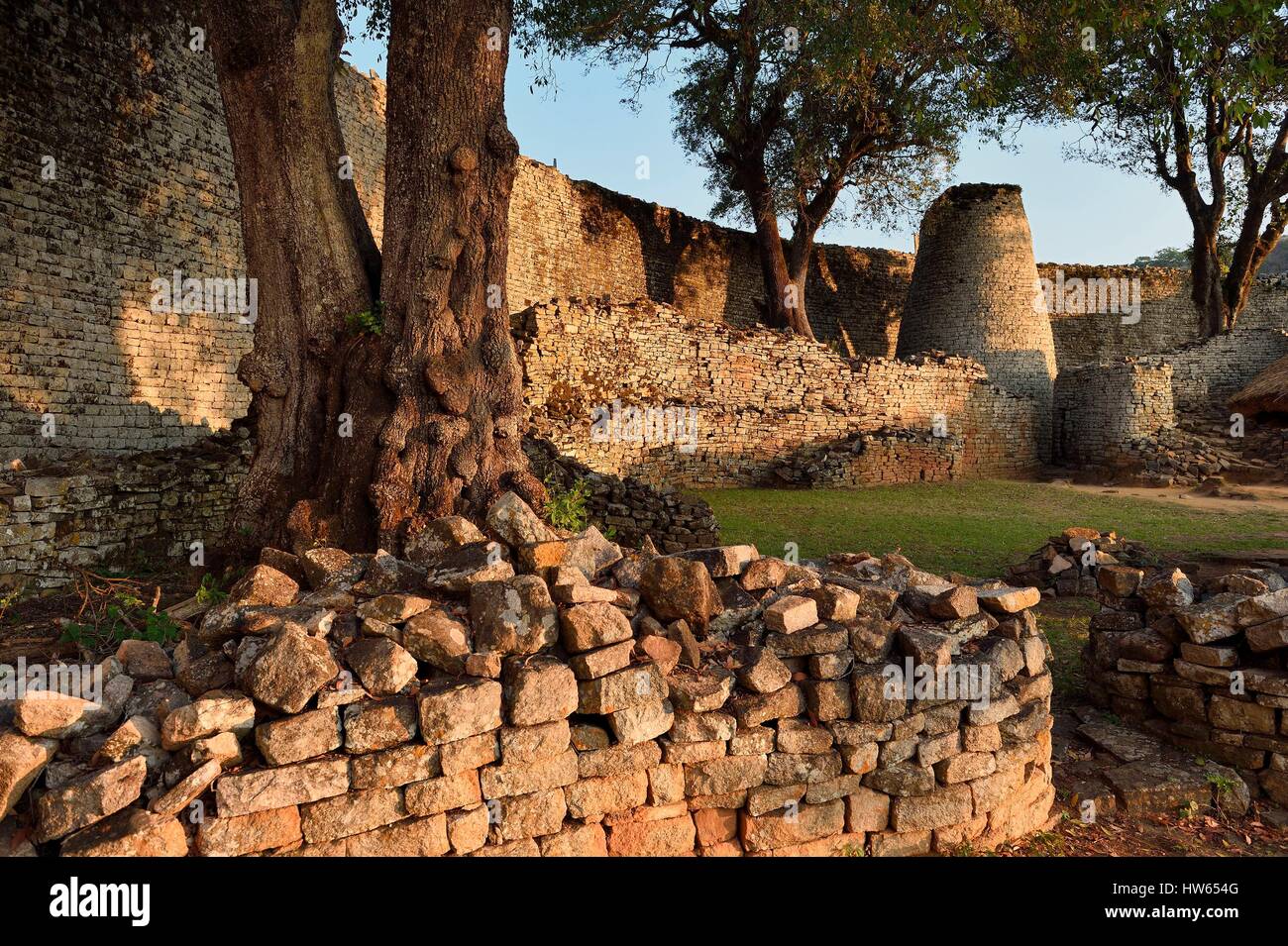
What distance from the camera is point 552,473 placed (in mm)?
10266

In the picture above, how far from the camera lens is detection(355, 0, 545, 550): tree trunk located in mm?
4926

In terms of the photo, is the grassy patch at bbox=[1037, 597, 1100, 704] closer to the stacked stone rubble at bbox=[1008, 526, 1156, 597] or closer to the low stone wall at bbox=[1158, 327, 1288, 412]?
the stacked stone rubble at bbox=[1008, 526, 1156, 597]

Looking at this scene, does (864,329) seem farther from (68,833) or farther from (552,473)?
(68,833)

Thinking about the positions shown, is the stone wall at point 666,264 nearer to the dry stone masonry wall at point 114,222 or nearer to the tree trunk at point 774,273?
the tree trunk at point 774,273

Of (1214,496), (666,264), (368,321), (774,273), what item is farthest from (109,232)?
(1214,496)

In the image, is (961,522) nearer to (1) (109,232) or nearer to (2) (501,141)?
(2) (501,141)

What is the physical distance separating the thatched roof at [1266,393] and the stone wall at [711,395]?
23.6 feet

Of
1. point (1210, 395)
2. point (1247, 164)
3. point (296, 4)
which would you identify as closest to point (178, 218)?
point (296, 4)

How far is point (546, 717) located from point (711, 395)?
14.1 metres

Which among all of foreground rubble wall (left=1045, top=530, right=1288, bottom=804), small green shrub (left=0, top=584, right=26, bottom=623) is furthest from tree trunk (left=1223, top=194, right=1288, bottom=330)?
small green shrub (left=0, top=584, right=26, bottom=623)

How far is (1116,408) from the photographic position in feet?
68.9

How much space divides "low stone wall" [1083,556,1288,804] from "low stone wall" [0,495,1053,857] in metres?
1.34

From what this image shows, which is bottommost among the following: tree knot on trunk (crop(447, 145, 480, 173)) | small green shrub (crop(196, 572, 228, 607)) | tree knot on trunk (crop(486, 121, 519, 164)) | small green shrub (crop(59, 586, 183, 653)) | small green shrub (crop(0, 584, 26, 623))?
small green shrub (crop(0, 584, 26, 623))

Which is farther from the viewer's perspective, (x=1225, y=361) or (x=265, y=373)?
(x=1225, y=361)
